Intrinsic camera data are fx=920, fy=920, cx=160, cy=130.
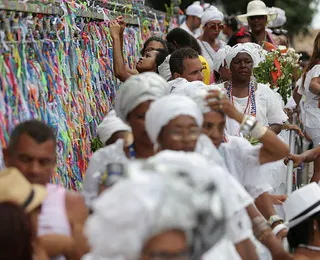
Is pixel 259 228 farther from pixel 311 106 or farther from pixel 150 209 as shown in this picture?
pixel 311 106

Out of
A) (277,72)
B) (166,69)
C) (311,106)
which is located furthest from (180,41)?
(311,106)

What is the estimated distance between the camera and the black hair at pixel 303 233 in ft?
16.3

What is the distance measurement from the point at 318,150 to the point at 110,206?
18.5ft

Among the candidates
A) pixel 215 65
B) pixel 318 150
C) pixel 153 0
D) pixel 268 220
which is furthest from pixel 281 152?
pixel 153 0

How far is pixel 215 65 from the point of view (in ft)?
32.9

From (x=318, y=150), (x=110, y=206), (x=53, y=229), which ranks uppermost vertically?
(x=110, y=206)

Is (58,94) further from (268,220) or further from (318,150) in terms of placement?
(318,150)

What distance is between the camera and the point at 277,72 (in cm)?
1042

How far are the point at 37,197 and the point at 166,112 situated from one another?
89 centimetres

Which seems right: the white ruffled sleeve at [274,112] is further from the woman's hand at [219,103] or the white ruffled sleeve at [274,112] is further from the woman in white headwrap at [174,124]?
the woman in white headwrap at [174,124]

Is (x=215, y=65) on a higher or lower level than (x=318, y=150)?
higher

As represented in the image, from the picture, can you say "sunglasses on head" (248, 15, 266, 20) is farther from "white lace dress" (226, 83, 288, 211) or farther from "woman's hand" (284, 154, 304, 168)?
"woman's hand" (284, 154, 304, 168)

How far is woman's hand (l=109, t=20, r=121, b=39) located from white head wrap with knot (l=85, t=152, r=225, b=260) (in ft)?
14.4

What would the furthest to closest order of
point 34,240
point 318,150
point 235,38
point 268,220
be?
point 235,38
point 318,150
point 268,220
point 34,240
